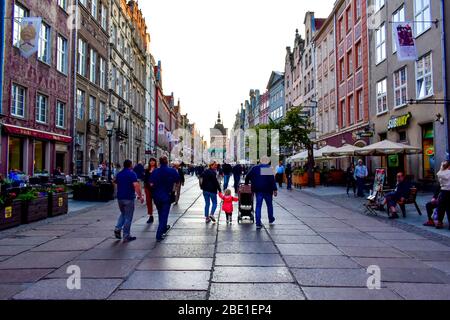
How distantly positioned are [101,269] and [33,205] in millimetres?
6373

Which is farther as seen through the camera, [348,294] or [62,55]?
[62,55]

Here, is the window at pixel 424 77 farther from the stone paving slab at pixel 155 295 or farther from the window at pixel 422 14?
the stone paving slab at pixel 155 295

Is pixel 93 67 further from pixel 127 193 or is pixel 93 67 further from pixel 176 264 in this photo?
pixel 176 264

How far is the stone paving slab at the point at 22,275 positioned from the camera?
538cm

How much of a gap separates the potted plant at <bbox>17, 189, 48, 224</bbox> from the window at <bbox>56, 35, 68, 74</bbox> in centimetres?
1412

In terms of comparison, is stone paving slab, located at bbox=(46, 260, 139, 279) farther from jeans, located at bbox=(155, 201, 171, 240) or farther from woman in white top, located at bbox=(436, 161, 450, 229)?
woman in white top, located at bbox=(436, 161, 450, 229)

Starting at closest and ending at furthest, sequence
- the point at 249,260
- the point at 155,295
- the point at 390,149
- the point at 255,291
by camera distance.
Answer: the point at 155,295 < the point at 255,291 < the point at 249,260 < the point at 390,149

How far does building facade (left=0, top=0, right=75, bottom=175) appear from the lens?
1820 centimetres

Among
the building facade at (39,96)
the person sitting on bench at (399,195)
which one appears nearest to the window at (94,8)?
the building facade at (39,96)

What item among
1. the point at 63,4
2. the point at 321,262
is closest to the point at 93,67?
the point at 63,4

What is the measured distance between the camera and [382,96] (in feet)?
84.1

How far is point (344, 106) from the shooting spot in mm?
33875
